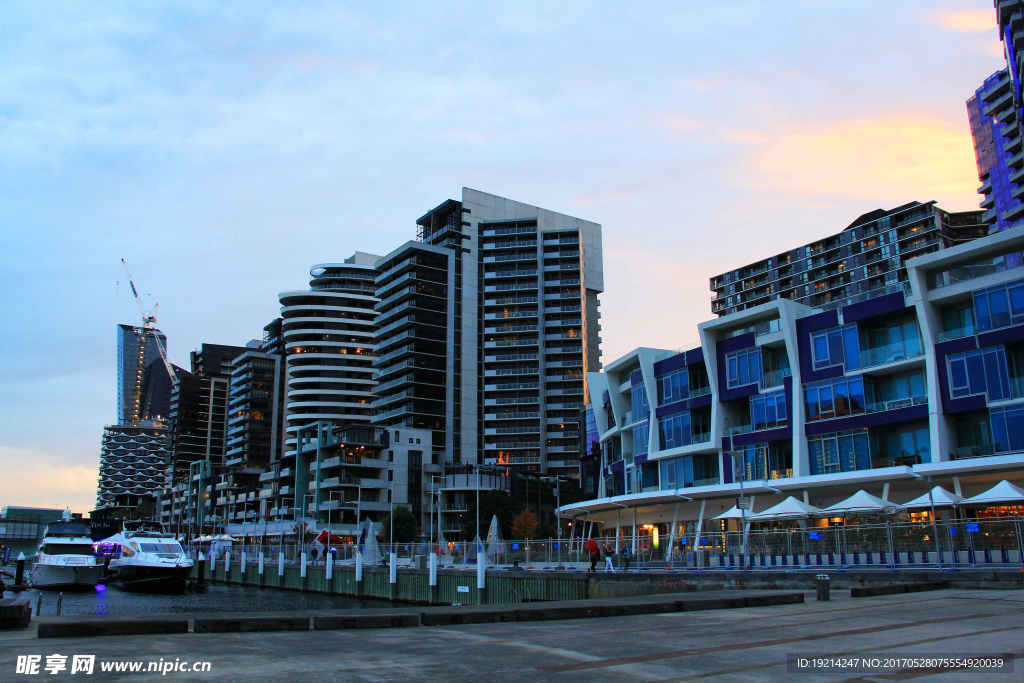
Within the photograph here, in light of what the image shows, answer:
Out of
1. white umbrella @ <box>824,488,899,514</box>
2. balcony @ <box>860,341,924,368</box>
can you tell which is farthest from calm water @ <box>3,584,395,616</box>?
balcony @ <box>860,341,924,368</box>

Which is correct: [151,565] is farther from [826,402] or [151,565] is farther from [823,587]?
[823,587]

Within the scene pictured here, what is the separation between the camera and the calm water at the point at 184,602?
165ft

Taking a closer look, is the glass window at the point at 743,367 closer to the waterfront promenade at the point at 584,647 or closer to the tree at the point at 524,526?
the waterfront promenade at the point at 584,647

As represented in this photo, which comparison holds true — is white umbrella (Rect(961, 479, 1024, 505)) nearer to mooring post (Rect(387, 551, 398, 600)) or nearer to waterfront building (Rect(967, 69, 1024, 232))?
mooring post (Rect(387, 551, 398, 600))

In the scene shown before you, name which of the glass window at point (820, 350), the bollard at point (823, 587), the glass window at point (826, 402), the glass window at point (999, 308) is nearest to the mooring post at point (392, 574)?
the glass window at point (826, 402)

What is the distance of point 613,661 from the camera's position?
11477 millimetres

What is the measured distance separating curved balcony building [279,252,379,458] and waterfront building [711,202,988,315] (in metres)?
83.0

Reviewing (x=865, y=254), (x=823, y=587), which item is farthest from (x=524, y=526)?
(x=823, y=587)

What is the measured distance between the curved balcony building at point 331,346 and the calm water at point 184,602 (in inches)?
4084

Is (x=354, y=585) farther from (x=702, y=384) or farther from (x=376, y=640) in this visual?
(x=376, y=640)

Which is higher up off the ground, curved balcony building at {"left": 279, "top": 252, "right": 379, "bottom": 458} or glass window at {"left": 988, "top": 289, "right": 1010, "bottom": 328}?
curved balcony building at {"left": 279, "top": 252, "right": 379, "bottom": 458}

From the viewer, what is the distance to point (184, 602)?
57469 mm

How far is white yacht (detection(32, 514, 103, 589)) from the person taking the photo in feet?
204

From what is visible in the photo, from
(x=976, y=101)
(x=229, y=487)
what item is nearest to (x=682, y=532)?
(x=229, y=487)
